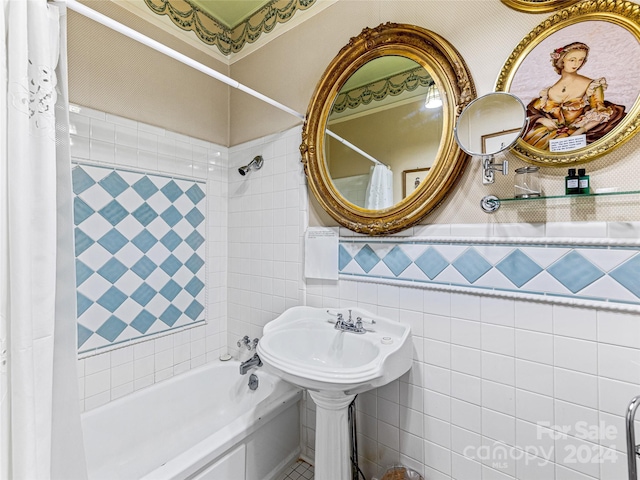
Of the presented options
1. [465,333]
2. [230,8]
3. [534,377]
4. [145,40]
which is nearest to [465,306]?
[465,333]

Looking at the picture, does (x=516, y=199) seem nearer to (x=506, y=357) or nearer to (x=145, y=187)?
(x=506, y=357)

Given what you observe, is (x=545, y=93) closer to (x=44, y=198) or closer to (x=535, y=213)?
(x=535, y=213)

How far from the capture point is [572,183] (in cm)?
93

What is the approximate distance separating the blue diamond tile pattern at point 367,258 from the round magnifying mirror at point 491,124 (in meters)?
0.58

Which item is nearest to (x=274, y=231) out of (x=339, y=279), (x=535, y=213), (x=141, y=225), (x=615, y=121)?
(x=339, y=279)

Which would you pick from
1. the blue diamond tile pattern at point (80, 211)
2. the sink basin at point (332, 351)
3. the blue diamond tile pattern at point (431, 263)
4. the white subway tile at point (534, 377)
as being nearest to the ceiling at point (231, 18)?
the blue diamond tile pattern at point (80, 211)

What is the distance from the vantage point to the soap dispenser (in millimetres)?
921

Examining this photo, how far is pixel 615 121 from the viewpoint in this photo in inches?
35.5

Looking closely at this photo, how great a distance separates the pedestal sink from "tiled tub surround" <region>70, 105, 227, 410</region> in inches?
30.5

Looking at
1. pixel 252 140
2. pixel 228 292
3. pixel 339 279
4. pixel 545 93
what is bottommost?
pixel 228 292

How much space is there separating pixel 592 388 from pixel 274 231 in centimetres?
151

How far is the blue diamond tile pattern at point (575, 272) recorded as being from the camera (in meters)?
0.94

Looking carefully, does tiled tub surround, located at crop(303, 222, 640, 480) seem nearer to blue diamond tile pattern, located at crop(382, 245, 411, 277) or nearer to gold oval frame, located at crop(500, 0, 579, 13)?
blue diamond tile pattern, located at crop(382, 245, 411, 277)

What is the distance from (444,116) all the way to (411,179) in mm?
273
